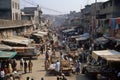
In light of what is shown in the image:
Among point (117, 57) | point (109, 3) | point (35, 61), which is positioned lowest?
point (35, 61)

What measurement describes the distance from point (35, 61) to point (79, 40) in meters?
16.2

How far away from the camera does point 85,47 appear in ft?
140

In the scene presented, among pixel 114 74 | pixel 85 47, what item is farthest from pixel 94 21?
pixel 114 74

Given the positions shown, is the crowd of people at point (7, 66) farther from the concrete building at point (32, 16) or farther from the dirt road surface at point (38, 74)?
the concrete building at point (32, 16)

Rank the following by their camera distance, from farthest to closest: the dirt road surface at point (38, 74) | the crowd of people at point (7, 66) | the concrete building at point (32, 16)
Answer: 1. the concrete building at point (32, 16)
2. the dirt road surface at point (38, 74)
3. the crowd of people at point (7, 66)

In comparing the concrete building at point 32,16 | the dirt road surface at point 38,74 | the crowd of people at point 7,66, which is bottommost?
the dirt road surface at point 38,74

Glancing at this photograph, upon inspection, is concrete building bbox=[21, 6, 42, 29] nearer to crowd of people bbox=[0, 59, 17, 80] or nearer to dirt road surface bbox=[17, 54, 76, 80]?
dirt road surface bbox=[17, 54, 76, 80]

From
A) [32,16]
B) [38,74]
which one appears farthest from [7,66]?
[32,16]

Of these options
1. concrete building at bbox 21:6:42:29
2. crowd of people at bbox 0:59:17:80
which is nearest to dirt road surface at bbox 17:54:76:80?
crowd of people at bbox 0:59:17:80

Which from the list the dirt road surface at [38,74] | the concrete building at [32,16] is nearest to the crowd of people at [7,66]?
the dirt road surface at [38,74]

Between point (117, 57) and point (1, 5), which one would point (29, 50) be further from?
point (1, 5)

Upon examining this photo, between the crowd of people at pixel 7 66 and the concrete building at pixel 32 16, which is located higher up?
the concrete building at pixel 32 16

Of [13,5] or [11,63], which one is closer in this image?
[11,63]

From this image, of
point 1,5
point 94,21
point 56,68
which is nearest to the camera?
point 56,68
